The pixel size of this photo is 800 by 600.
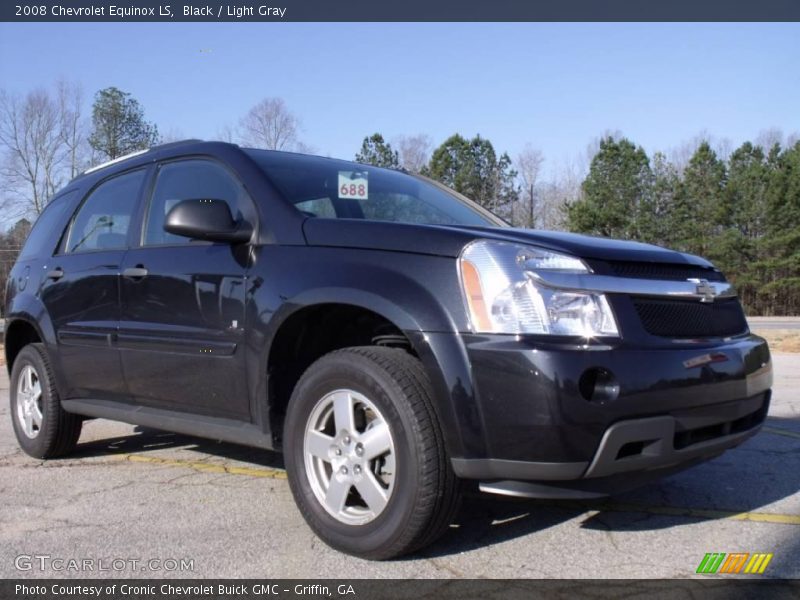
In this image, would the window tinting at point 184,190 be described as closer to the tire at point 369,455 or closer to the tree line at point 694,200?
the tire at point 369,455

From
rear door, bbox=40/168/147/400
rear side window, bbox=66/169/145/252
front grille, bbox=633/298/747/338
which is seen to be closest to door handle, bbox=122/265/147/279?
rear door, bbox=40/168/147/400

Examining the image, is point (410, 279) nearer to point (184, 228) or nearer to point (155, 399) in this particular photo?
point (184, 228)

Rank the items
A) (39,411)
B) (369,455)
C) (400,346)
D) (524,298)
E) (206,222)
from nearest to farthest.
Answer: (524,298), (369,455), (400,346), (206,222), (39,411)

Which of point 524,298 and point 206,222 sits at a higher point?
point 206,222

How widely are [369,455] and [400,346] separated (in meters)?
0.54

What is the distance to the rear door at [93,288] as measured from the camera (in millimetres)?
4332

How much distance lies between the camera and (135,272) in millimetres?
4117

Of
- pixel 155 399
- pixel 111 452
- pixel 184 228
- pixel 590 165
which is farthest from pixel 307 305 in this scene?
pixel 590 165

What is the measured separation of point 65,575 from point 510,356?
191cm

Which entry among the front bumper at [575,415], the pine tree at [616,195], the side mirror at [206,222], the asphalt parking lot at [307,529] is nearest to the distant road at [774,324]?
the pine tree at [616,195]

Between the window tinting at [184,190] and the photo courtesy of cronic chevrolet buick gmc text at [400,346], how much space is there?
0.04 feet

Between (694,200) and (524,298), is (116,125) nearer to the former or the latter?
(694,200)

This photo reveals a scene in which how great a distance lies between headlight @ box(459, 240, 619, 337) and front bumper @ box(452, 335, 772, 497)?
0.22 feet

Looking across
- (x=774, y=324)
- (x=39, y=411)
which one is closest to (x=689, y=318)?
(x=39, y=411)
